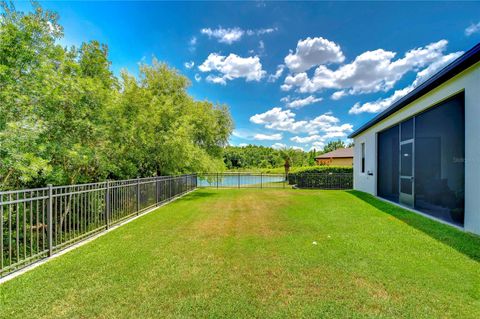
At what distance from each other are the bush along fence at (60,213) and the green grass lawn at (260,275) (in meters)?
0.42

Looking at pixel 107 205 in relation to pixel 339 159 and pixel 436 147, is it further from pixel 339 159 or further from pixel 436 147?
pixel 339 159

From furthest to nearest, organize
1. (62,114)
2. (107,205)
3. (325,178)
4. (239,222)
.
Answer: (325,178)
(239,222)
(62,114)
(107,205)

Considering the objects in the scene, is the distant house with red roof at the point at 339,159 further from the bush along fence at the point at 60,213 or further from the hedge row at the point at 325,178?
the bush along fence at the point at 60,213

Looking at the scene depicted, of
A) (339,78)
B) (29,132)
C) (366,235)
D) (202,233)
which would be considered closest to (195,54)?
(339,78)

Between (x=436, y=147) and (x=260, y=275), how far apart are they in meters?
8.00

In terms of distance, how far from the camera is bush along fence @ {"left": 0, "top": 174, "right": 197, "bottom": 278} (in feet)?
10.3

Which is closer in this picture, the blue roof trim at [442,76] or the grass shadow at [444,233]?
the grass shadow at [444,233]

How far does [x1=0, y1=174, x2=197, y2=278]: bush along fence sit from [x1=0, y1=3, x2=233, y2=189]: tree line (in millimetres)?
762

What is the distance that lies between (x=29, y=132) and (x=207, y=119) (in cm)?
1076

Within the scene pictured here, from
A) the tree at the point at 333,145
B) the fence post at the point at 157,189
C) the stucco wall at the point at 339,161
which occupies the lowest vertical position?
the fence post at the point at 157,189

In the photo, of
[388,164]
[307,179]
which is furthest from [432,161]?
[307,179]

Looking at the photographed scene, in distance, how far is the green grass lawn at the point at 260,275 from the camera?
2.25 m

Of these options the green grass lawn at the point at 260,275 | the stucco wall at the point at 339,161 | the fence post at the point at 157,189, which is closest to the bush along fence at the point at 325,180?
the green grass lawn at the point at 260,275

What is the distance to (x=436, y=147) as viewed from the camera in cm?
743
